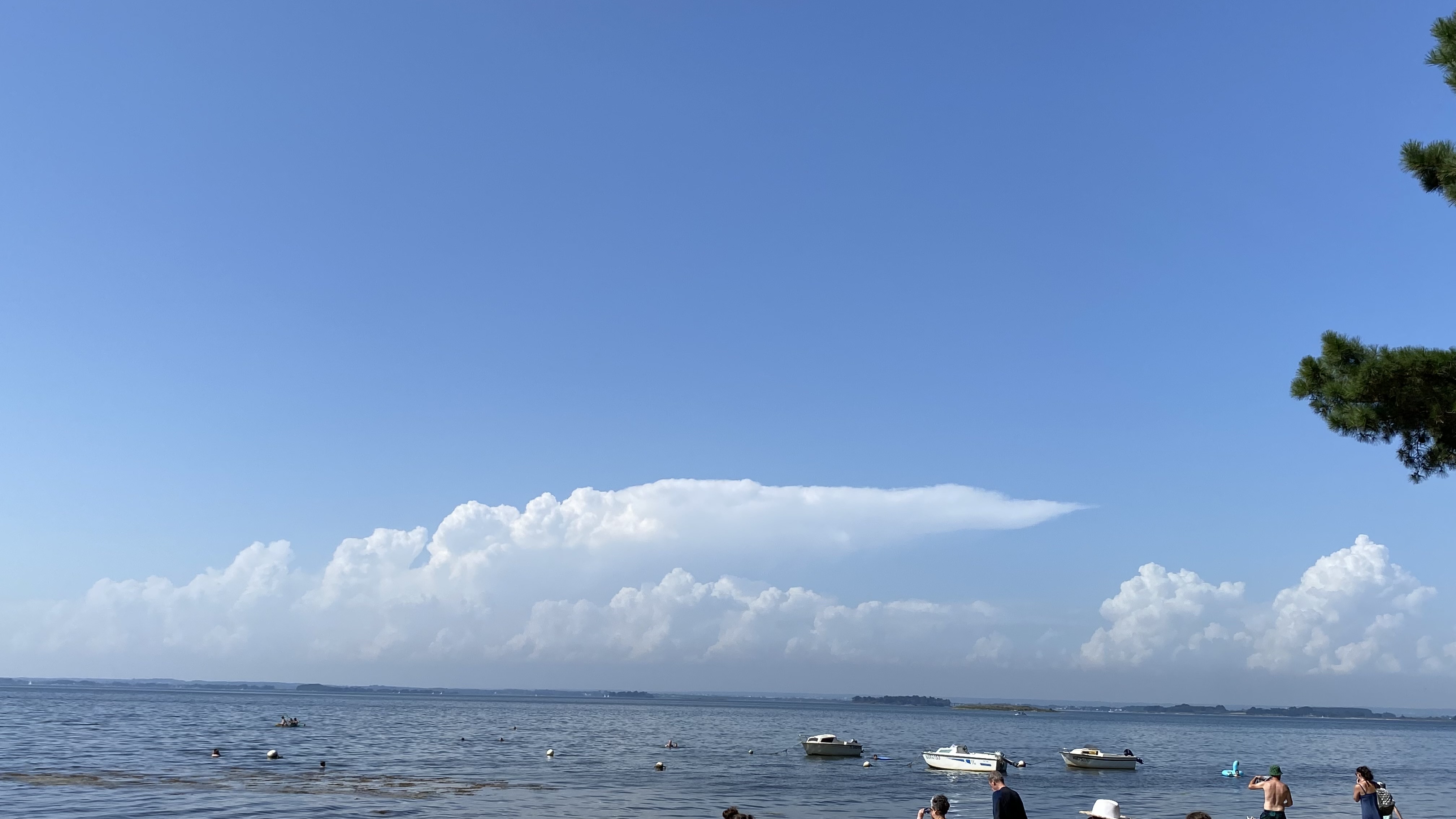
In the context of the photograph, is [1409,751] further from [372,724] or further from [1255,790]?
[372,724]

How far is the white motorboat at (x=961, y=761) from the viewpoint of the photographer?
75688mm

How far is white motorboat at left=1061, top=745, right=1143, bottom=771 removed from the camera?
83.2m

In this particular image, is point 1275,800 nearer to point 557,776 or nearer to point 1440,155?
point 1440,155

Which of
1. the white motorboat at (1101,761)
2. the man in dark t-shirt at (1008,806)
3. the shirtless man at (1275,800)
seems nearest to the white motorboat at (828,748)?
the white motorboat at (1101,761)

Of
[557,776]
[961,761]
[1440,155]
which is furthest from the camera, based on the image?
[961,761]

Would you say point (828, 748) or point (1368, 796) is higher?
point (1368, 796)

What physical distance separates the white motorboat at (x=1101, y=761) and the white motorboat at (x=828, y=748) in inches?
726

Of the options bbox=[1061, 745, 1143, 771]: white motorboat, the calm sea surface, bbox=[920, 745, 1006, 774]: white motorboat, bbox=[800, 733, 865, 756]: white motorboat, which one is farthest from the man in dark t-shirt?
bbox=[800, 733, 865, 756]: white motorboat

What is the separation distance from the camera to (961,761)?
7712 centimetres

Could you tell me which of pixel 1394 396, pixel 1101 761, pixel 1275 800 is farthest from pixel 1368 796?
pixel 1101 761

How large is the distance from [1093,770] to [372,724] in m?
98.9

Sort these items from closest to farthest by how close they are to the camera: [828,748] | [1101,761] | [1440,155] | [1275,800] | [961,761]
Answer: [1440,155] < [1275,800] < [961,761] < [1101,761] < [828,748]

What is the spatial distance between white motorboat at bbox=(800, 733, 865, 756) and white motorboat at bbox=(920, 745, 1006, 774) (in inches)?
484

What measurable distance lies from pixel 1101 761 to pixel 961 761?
47.7ft
